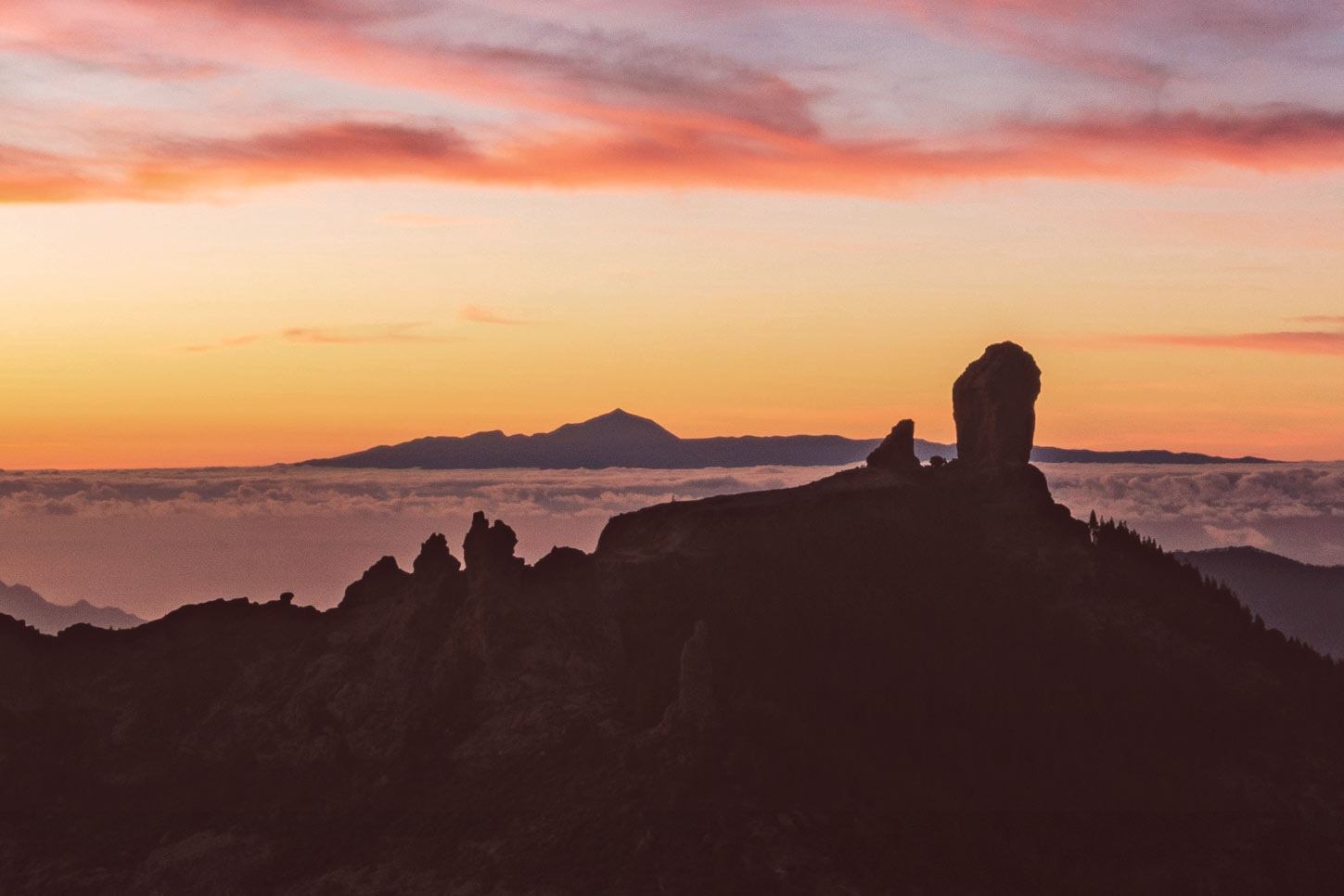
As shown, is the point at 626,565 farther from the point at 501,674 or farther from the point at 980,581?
the point at 980,581

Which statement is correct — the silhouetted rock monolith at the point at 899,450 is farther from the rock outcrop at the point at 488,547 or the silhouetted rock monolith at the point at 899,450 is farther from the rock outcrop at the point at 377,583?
the rock outcrop at the point at 377,583

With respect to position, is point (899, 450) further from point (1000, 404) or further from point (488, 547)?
point (488, 547)

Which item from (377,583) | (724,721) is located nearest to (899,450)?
(724,721)

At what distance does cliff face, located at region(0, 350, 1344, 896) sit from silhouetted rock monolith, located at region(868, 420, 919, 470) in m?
0.44

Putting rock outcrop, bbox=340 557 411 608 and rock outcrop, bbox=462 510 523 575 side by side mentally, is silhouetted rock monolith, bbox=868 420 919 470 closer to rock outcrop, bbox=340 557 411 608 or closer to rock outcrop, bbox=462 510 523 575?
rock outcrop, bbox=462 510 523 575

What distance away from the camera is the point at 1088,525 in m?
140

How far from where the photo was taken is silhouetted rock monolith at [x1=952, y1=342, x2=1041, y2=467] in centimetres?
13938

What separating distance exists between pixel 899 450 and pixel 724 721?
4206 cm

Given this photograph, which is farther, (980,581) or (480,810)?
(980,581)

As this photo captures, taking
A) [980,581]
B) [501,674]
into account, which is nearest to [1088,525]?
[980,581]

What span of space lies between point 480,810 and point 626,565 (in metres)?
27.4

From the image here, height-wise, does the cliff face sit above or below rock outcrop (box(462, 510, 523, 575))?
below

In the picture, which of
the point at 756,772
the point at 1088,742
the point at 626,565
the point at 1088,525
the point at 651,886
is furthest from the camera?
the point at 1088,525

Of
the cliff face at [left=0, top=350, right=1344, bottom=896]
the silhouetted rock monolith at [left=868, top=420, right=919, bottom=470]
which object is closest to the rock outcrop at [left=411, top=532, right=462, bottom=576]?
the cliff face at [left=0, top=350, right=1344, bottom=896]
